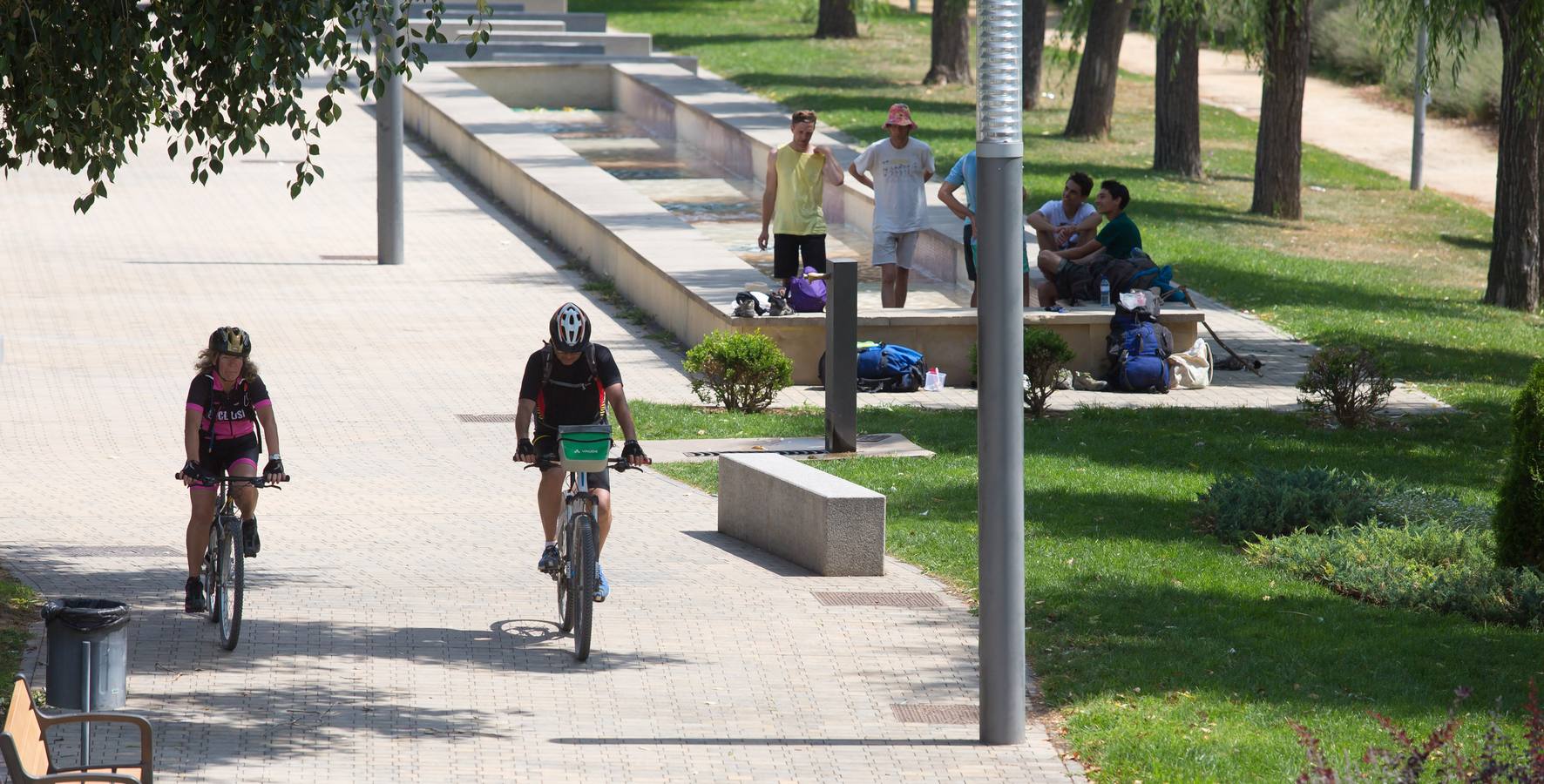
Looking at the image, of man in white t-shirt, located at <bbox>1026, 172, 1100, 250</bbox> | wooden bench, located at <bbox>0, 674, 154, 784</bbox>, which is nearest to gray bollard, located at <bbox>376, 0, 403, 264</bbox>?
man in white t-shirt, located at <bbox>1026, 172, 1100, 250</bbox>

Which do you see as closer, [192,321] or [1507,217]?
[192,321]

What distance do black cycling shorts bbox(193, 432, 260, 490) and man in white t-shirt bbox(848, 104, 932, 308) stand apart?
8.19 metres

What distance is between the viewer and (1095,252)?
16875mm

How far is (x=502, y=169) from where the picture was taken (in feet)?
83.0

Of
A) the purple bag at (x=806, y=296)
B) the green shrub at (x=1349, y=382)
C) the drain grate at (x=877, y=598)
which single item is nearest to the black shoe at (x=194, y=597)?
the drain grate at (x=877, y=598)

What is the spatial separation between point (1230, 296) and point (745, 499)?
1036cm

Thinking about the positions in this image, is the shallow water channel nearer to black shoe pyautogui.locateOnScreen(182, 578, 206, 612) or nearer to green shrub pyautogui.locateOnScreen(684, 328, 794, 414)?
green shrub pyautogui.locateOnScreen(684, 328, 794, 414)

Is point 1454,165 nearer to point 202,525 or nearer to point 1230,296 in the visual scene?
point 1230,296

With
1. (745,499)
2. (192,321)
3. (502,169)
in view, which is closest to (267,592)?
(745,499)

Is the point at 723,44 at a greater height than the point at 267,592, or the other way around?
the point at 723,44

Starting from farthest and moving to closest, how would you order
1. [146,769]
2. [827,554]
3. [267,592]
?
[827,554]
[267,592]
[146,769]

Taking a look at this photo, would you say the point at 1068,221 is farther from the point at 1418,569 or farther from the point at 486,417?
the point at 1418,569

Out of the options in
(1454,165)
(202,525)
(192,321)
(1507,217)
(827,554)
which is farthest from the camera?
(1454,165)

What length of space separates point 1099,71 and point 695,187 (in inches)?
290
